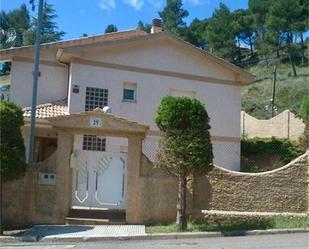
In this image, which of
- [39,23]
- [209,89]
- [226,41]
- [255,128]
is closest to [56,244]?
[39,23]

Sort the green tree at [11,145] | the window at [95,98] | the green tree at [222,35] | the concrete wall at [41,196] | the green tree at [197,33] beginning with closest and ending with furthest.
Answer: the green tree at [11,145], the concrete wall at [41,196], the window at [95,98], the green tree at [222,35], the green tree at [197,33]

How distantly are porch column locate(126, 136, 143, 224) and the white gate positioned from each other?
2.38ft

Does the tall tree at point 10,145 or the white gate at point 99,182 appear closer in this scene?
the tall tree at point 10,145

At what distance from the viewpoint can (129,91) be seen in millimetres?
23984

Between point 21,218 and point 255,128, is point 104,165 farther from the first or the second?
point 255,128

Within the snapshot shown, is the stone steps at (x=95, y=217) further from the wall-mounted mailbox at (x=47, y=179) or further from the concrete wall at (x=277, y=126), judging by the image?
the concrete wall at (x=277, y=126)

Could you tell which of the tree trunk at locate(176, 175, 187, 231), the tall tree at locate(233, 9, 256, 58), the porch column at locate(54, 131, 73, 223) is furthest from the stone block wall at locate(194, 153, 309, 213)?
the tall tree at locate(233, 9, 256, 58)

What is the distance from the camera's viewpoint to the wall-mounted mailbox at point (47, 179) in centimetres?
1492

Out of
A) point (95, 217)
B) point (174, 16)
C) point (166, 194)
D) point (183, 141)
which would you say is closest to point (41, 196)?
point (95, 217)

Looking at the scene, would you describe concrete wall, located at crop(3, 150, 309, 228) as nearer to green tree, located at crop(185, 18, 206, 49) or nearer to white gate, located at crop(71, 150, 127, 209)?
white gate, located at crop(71, 150, 127, 209)

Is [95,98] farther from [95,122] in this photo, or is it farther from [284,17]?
[284,17]

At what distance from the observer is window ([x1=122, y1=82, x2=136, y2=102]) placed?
23812mm

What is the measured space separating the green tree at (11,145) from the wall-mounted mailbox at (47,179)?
1306 mm

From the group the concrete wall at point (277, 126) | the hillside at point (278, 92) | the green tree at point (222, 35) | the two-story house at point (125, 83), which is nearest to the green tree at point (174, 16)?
the green tree at point (222, 35)
